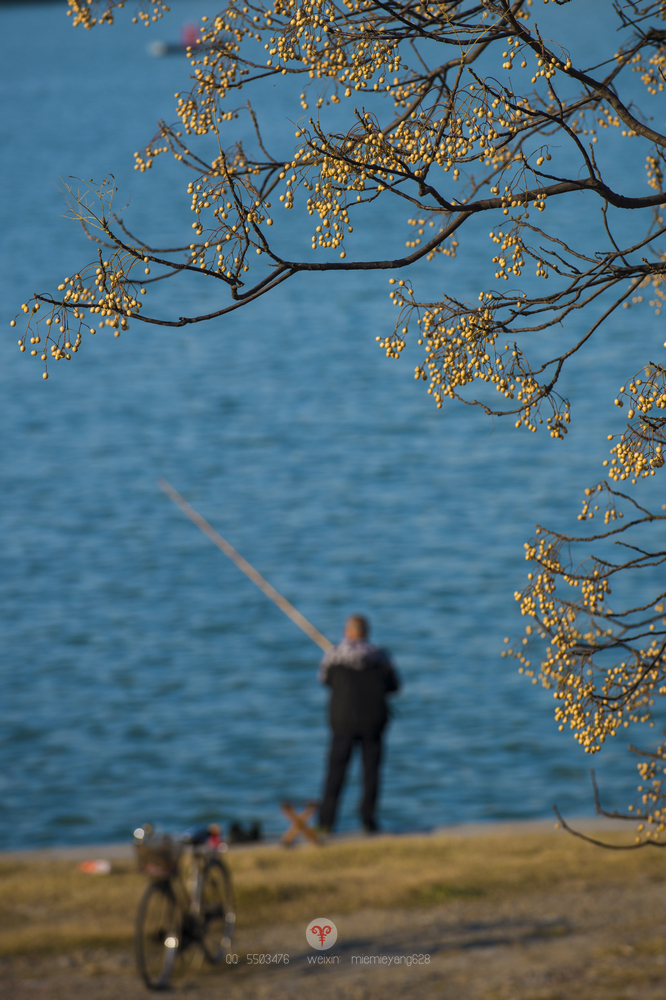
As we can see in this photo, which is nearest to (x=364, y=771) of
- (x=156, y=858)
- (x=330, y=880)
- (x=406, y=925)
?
(x=330, y=880)

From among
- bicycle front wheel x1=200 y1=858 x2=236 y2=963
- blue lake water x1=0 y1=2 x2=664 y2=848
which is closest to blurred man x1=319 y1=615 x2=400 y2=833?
bicycle front wheel x1=200 y1=858 x2=236 y2=963

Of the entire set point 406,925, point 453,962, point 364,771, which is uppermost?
point 364,771

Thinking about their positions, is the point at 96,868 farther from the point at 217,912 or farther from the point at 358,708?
the point at 358,708

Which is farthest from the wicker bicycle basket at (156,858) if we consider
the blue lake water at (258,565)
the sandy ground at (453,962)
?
the blue lake water at (258,565)

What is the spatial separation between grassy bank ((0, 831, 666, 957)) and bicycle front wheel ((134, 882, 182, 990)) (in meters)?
0.86

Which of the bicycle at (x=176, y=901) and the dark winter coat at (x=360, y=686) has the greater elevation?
the dark winter coat at (x=360, y=686)

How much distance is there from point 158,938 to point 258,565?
16509 mm

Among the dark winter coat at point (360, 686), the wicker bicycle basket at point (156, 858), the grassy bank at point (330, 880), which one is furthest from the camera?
the dark winter coat at point (360, 686)

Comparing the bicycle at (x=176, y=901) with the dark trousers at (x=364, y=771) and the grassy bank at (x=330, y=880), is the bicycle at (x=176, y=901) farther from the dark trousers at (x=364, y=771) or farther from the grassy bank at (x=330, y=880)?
the dark trousers at (x=364, y=771)

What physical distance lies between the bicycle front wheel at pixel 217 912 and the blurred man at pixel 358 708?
3.33m

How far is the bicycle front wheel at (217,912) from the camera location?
902 centimetres

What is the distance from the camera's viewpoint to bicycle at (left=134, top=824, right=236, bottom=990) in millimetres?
8391

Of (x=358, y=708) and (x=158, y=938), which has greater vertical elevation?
(x=358, y=708)

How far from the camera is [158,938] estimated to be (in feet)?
29.0
